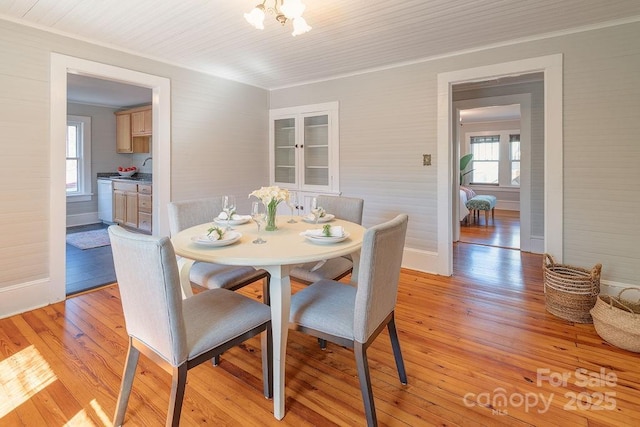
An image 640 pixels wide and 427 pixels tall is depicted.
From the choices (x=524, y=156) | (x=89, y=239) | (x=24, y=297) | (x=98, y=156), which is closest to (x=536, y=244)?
(x=524, y=156)


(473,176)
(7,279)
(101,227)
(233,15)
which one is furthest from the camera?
(473,176)

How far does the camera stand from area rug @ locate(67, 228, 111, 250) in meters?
4.89

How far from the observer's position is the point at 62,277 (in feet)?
9.82

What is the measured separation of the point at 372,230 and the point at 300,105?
3504 millimetres

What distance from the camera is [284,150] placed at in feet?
15.9

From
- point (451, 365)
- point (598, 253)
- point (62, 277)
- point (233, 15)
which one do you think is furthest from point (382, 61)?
point (62, 277)

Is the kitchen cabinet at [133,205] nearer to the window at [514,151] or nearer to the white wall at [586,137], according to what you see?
the white wall at [586,137]

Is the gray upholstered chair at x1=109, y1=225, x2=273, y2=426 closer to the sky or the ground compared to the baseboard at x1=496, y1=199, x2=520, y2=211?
closer to the ground

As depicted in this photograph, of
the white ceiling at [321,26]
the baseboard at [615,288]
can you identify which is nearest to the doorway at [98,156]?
the white ceiling at [321,26]

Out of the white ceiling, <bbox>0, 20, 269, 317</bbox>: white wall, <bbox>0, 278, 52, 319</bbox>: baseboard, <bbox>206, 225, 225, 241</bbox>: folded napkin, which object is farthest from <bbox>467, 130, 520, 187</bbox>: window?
<bbox>0, 278, 52, 319</bbox>: baseboard

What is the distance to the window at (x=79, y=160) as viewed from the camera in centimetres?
633

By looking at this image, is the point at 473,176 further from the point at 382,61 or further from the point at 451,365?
the point at 451,365

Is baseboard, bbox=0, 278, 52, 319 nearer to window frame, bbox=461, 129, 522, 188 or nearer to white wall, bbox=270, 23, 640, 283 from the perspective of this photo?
white wall, bbox=270, 23, 640, 283

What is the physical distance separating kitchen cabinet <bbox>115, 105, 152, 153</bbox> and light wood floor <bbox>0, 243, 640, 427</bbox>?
403 cm
